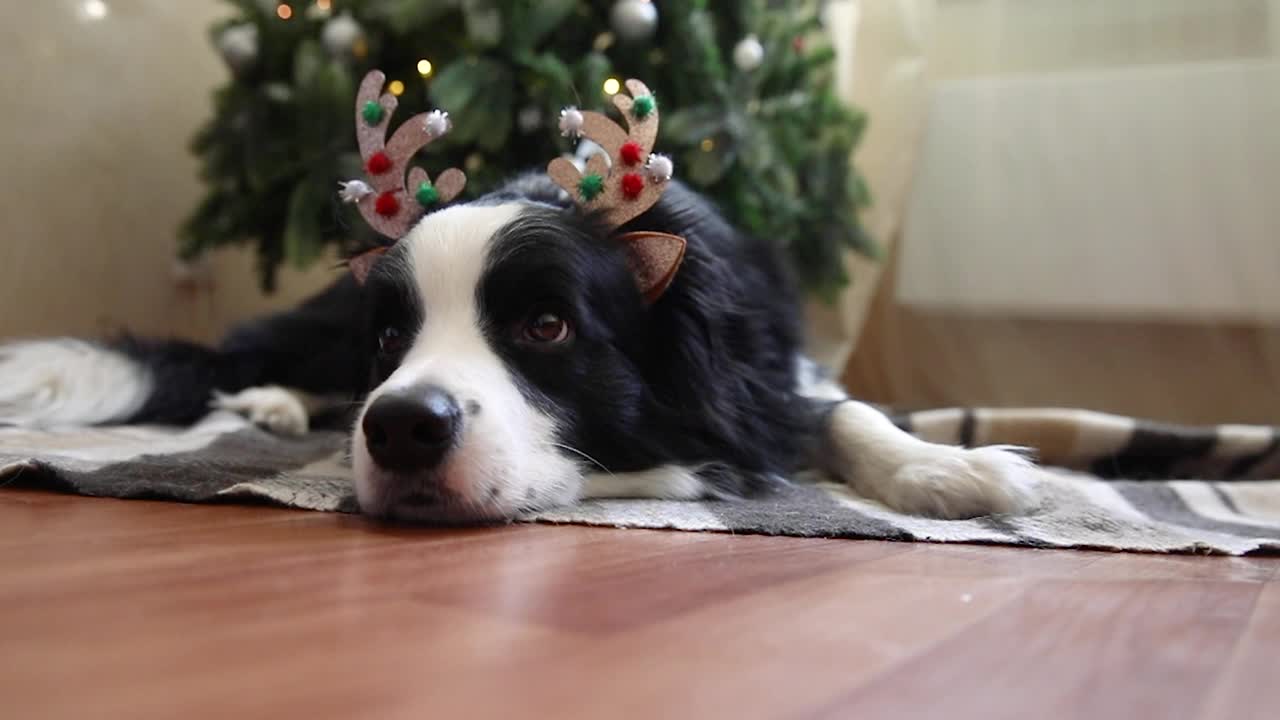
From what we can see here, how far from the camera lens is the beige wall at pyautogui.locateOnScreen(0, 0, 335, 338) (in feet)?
8.66

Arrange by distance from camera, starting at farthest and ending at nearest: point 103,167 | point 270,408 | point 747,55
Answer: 1. point 103,167
2. point 747,55
3. point 270,408

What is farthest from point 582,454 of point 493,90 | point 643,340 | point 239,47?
point 239,47

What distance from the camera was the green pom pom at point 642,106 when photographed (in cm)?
132

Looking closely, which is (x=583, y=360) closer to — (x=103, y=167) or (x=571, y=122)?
(x=571, y=122)

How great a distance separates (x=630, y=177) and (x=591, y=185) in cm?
5

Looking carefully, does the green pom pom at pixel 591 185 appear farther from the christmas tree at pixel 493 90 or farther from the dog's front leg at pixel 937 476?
the christmas tree at pixel 493 90

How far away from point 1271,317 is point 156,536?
2.48 metres

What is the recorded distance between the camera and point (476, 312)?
1.25m

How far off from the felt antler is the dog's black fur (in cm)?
3

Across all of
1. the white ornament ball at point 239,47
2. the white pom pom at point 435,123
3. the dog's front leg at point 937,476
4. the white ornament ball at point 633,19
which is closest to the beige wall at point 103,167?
the white ornament ball at point 239,47

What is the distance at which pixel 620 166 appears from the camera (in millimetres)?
1341

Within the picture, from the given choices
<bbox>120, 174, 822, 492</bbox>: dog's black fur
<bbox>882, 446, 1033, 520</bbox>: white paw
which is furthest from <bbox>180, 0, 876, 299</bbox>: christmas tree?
<bbox>882, 446, 1033, 520</bbox>: white paw

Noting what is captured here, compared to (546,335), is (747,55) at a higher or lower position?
higher

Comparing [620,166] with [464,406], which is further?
[620,166]
